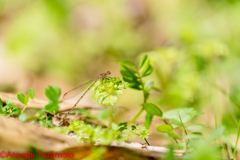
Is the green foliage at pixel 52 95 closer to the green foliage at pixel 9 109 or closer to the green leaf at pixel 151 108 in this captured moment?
the green foliage at pixel 9 109

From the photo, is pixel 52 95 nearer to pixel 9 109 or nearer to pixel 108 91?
pixel 9 109

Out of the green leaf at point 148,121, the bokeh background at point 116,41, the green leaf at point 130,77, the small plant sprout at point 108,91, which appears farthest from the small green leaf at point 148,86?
the bokeh background at point 116,41

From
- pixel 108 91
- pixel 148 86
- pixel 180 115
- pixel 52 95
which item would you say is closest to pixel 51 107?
pixel 52 95

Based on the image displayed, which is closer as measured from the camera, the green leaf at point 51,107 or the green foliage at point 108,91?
the green foliage at point 108,91

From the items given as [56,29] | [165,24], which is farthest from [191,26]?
[56,29]

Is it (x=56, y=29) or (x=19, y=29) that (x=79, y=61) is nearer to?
(x=56, y=29)
